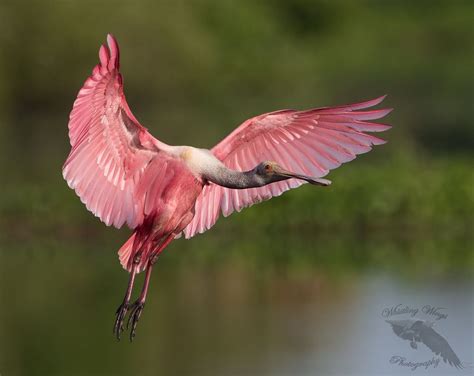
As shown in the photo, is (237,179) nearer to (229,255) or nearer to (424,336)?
(424,336)

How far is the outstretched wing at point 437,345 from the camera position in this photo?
1066 cm

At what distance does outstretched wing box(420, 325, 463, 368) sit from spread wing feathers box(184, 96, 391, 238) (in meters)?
2.24

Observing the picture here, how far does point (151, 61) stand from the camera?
39844 millimetres

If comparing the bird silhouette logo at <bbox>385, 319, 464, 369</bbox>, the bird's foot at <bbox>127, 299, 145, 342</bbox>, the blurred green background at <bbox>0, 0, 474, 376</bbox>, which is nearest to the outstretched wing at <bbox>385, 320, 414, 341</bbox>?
the bird silhouette logo at <bbox>385, 319, 464, 369</bbox>

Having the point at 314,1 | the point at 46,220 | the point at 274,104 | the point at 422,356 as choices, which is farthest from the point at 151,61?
the point at 422,356

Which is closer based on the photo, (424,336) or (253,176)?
(253,176)

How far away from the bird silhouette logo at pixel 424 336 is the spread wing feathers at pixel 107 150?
9.39ft

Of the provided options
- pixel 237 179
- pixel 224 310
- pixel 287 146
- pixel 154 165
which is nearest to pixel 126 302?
pixel 154 165

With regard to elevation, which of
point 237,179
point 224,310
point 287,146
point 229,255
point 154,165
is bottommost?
point 237,179

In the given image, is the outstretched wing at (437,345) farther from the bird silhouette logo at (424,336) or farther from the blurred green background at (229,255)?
the blurred green background at (229,255)

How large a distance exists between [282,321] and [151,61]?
89.2ft

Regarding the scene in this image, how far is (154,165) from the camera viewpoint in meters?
8.86

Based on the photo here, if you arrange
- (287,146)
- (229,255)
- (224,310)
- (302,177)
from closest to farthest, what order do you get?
(302,177), (287,146), (224,310), (229,255)

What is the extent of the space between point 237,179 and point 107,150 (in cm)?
81
